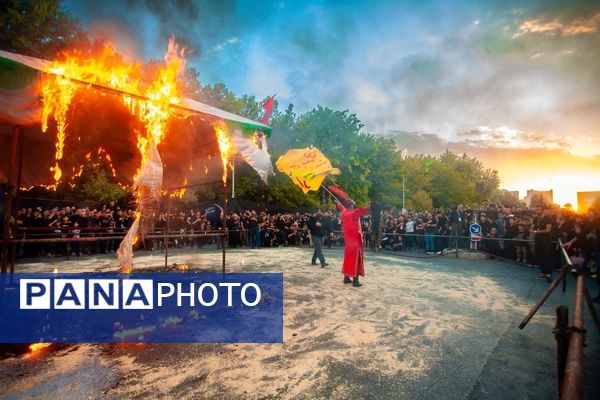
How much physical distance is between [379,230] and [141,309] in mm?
14049

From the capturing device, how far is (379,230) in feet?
58.1

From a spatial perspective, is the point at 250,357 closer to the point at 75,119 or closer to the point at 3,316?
the point at 3,316

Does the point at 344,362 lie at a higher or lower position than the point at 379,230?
lower

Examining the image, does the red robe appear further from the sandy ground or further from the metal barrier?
the metal barrier

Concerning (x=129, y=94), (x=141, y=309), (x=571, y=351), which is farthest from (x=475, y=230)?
(x=129, y=94)

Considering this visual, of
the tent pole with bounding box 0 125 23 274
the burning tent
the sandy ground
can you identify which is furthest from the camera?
the burning tent

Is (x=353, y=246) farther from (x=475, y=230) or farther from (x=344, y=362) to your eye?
(x=475, y=230)

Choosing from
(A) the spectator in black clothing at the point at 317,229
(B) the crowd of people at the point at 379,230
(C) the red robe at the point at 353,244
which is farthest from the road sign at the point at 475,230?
(C) the red robe at the point at 353,244

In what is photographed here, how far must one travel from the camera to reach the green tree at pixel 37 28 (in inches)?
720

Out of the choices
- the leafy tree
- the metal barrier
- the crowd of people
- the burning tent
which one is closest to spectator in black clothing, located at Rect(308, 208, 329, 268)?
the crowd of people

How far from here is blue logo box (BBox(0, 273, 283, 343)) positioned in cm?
460

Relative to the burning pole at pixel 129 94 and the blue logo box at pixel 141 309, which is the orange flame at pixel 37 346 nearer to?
the blue logo box at pixel 141 309

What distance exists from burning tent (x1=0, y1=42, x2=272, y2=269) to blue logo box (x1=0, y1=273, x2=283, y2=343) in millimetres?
967

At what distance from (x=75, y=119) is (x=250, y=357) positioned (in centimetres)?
663
